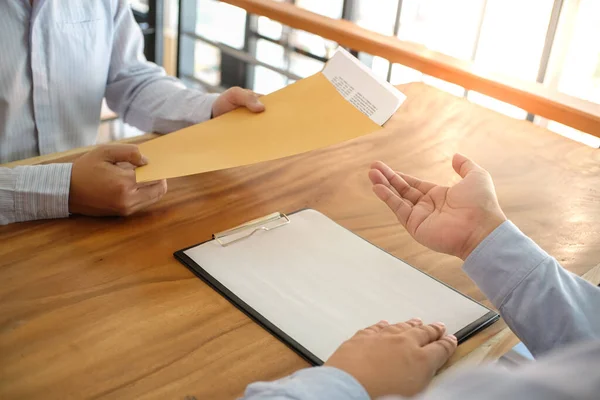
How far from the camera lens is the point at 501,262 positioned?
0.74m

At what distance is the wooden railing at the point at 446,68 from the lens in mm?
1299

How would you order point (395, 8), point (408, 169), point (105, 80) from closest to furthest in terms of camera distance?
1. point (408, 169)
2. point (105, 80)
3. point (395, 8)

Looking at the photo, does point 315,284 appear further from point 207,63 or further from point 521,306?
point 207,63

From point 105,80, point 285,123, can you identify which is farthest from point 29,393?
point 105,80

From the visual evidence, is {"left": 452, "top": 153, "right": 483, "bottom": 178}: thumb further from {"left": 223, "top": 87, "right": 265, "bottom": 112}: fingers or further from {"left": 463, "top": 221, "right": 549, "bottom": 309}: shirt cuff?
{"left": 223, "top": 87, "right": 265, "bottom": 112}: fingers

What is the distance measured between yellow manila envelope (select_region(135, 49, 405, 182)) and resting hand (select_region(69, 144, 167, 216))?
0.03m

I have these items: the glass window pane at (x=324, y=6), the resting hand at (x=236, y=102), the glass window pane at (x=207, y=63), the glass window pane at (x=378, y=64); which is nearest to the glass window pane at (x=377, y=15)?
the glass window pane at (x=378, y=64)

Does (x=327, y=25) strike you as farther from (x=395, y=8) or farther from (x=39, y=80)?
(x=395, y=8)

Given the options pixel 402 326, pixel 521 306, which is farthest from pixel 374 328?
pixel 521 306

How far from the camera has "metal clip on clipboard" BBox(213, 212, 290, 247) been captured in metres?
0.82

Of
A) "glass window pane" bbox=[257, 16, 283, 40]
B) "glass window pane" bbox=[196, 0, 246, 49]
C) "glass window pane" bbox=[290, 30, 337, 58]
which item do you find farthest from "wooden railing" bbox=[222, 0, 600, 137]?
"glass window pane" bbox=[196, 0, 246, 49]

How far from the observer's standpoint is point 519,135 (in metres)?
1.26

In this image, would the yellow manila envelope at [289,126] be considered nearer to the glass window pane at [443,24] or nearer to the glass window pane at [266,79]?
the glass window pane at [443,24]

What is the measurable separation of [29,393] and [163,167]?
1.22 feet
